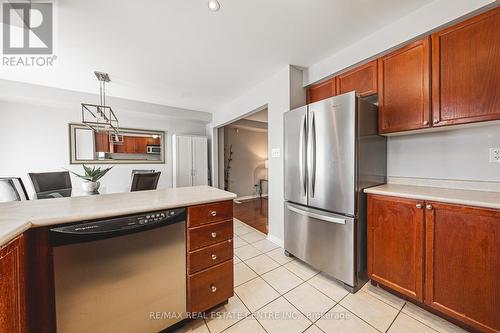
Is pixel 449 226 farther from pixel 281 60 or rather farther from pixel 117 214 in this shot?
pixel 281 60

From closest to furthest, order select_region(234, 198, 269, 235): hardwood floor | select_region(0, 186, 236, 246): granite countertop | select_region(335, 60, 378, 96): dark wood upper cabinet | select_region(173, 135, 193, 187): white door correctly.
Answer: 1. select_region(0, 186, 236, 246): granite countertop
2. select_region(335, 60, 378, 96): dark wood upper cabinet
3. select_region(234, 198, 269, 235): hardwood floor
4. select_region(173, 135, 193, 187): white door

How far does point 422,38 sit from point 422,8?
234 millimetres

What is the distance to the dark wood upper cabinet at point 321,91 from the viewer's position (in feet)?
7.57

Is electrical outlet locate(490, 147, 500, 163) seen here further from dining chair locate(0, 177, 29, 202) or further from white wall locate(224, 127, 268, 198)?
white wall locate(224, 127, 268, 198)

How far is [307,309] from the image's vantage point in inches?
58.1

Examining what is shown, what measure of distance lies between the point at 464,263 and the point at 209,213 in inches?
68.1

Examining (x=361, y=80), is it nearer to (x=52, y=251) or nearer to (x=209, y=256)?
(x=209, y=256)

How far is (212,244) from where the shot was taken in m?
1.36

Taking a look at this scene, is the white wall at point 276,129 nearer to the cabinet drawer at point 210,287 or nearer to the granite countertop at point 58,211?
the cabinet drawer at point 210,287

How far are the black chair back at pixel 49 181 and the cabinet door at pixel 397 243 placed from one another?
413 cm

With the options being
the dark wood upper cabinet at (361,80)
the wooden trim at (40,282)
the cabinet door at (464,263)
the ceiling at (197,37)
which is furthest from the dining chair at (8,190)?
the cabinet door at (464,263)

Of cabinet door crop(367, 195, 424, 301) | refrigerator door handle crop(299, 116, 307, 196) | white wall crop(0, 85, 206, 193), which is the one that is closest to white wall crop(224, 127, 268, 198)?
white wall crop(0, 85, 206, 193)

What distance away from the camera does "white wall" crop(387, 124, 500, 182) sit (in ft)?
4.90

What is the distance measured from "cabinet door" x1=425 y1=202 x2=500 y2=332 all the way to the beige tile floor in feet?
0.68
